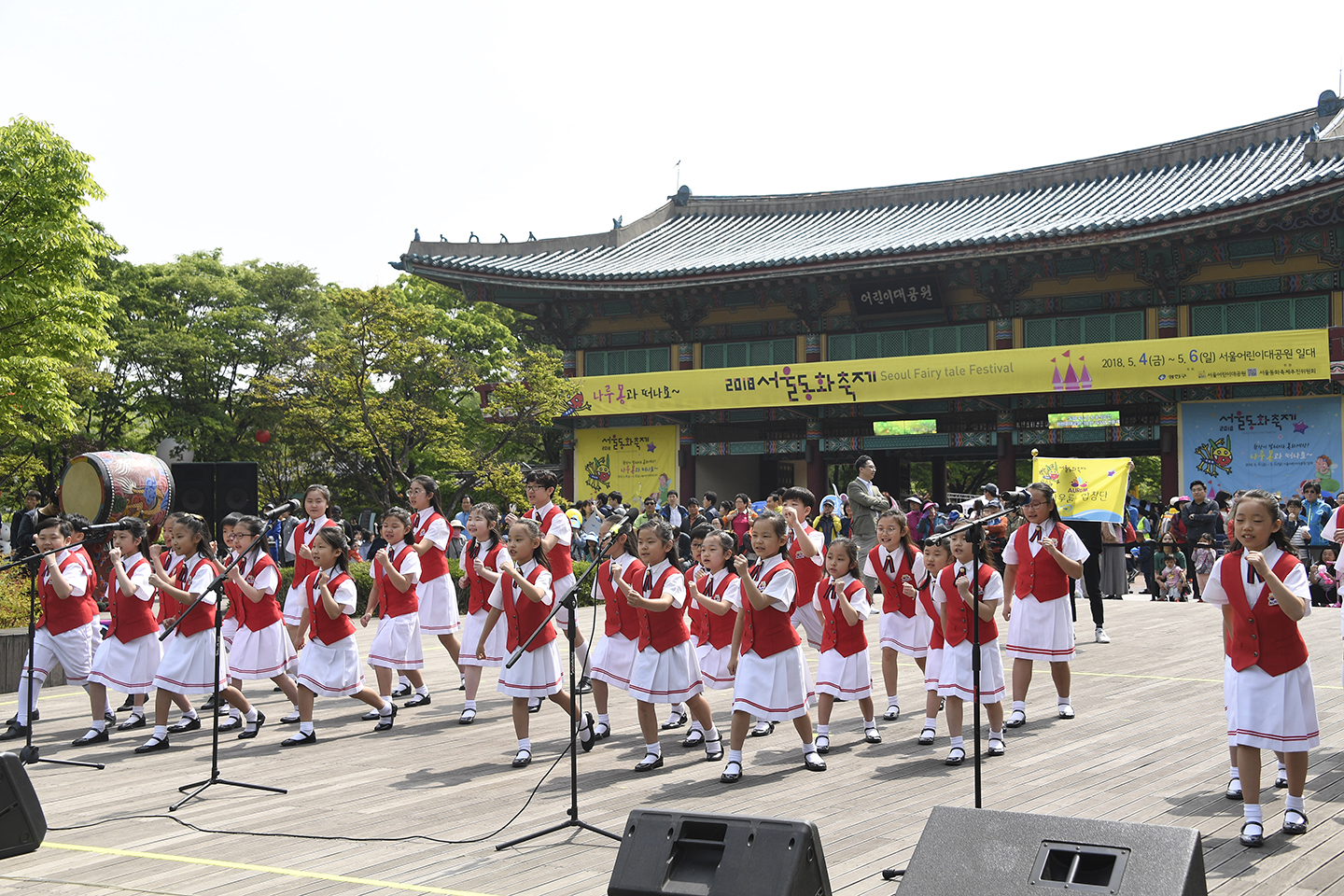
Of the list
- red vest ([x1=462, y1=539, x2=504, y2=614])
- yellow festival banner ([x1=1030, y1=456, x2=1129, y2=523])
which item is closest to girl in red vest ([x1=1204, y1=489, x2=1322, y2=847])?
red vest ([x1=462, y1=539, x2=504, y2=614])

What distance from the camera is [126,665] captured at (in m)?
8.32

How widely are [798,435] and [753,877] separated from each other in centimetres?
2132

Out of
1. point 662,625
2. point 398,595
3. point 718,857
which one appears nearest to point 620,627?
point 662,625

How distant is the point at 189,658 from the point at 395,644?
5.44 ft

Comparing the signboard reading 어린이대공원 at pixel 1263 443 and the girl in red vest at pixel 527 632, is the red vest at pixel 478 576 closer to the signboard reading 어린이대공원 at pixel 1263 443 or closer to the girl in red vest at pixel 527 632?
the girl in red vest at pixel 527 632

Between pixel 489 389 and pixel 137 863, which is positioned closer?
pixel 137 863

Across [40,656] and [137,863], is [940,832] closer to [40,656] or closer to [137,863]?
[137,863]

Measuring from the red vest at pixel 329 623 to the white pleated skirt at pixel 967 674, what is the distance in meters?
4.30

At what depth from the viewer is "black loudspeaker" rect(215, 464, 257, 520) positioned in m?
14.9

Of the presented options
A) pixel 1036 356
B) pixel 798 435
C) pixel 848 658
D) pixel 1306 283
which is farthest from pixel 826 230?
pixel 848 658

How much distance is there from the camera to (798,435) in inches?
976

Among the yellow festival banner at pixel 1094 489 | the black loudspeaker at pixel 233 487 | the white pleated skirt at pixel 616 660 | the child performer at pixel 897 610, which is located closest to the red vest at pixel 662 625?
the white pleated skirt at pixel 616 660

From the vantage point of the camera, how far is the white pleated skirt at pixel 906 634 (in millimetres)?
8648

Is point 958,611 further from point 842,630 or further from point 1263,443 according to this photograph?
point 1263,443
